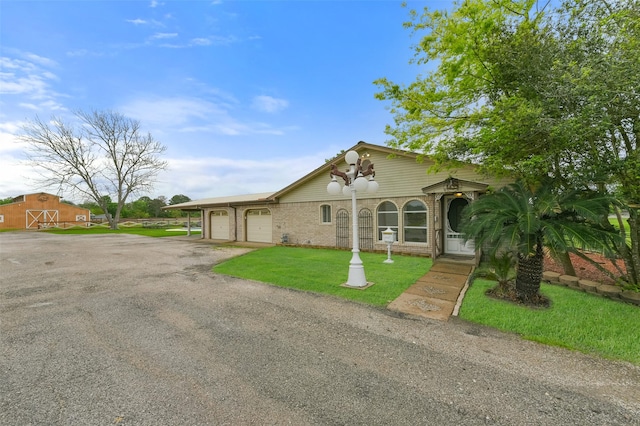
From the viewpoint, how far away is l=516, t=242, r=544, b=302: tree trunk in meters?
5.07

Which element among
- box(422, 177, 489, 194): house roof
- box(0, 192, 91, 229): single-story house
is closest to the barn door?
box(0, 192, 91, 229): single-story house

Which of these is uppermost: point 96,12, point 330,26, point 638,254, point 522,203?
point 330,26

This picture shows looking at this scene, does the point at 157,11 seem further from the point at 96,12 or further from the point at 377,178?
the point at 377,178

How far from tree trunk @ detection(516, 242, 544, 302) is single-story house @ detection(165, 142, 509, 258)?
213cm

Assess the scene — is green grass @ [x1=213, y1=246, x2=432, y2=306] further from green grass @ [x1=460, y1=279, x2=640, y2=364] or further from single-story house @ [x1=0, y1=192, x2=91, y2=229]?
single-story house @ [x1=0, y1=192, x2=91, y2=229]

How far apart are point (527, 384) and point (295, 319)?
3195 millimetres

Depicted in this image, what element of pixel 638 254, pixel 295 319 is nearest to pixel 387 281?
pixel 295 319

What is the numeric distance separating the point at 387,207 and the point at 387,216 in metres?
0.40

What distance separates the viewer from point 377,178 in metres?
11.5

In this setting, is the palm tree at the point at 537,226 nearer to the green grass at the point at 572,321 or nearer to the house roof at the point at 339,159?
the green grass at the point at 572,321

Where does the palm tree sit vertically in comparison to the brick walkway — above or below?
above

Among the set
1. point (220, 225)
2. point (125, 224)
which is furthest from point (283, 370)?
point (125, 224)

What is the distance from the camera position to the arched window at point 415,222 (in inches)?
416

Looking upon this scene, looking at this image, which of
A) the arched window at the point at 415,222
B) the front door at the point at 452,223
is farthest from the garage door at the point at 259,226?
the front door at the point at 452,223
